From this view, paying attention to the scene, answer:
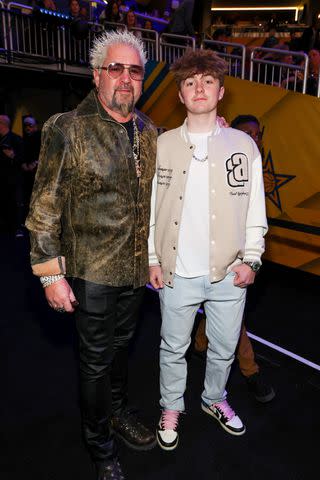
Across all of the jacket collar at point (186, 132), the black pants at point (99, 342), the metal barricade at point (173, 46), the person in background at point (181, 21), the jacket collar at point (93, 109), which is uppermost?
the person in background at point (181, 21)

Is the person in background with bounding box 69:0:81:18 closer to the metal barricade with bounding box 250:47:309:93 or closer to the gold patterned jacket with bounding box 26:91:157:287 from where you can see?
the metal barricade with bounding box 250:47:309:93

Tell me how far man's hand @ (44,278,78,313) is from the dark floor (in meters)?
1.05

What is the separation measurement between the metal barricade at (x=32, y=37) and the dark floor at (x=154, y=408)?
6.55 meters

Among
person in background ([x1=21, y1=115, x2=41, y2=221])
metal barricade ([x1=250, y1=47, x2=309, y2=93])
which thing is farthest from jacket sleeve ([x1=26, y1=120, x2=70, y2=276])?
person in background ([x1=21, y1=115, x2=41, y2=221])

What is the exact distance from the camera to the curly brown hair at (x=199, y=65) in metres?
2.19

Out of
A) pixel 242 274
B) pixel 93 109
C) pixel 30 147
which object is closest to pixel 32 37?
pixel 30 147

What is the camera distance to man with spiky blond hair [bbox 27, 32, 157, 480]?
202 centimetres

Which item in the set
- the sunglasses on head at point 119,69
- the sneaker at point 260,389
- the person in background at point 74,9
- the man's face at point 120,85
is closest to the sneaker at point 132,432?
the sneaker at point 260,389

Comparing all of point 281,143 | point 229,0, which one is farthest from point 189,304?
point 229,0

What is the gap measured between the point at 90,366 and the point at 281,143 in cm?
459

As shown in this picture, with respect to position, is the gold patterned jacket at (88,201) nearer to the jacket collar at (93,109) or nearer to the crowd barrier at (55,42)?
the jacket collar at (93,109)

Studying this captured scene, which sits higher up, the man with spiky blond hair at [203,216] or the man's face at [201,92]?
the man's face at [201,92]

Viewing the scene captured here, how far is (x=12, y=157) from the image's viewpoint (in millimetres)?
7992

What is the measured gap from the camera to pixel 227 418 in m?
2.76
